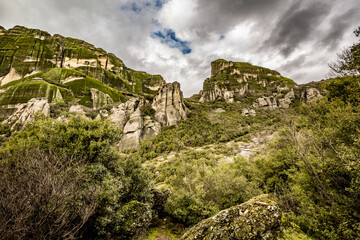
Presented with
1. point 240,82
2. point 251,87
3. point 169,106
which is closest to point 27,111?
point 169,106

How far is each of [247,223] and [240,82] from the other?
495 ft

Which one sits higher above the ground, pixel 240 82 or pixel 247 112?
pixel 240 82

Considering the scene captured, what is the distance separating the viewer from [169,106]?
2985 inches

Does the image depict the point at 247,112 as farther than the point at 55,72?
Yes

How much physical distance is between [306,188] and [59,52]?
410 ft

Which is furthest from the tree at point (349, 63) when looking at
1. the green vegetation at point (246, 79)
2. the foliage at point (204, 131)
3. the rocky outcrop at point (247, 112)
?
the green vegetation at point (246, 79)

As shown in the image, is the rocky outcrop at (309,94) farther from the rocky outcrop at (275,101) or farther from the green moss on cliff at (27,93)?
the green moss on cliff at (27,93)

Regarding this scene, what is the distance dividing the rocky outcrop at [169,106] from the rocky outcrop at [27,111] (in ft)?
139

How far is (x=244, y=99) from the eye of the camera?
386 feet

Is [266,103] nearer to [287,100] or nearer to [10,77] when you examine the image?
[287,100]

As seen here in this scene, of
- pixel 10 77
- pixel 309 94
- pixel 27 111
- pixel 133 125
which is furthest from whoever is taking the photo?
pixel 309 94

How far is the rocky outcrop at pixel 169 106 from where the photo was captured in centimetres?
7238

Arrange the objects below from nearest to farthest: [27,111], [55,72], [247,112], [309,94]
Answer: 1. [27,111]
2. [55,72]
3. [309,94]
4. [247,112]

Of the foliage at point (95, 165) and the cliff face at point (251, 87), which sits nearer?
the foliage at point (95, 165)
